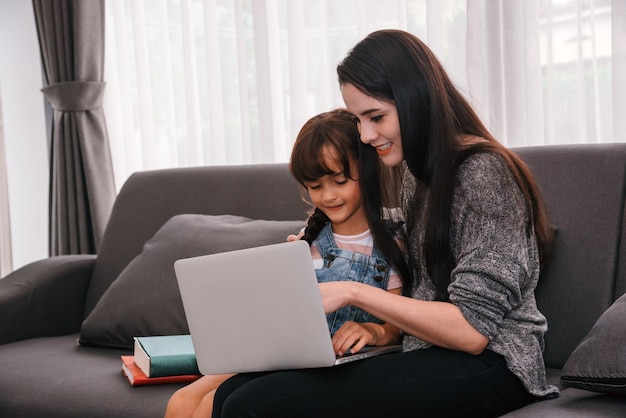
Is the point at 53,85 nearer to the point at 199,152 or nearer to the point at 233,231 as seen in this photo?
the point at 199,152

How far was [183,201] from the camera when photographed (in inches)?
Result: 103

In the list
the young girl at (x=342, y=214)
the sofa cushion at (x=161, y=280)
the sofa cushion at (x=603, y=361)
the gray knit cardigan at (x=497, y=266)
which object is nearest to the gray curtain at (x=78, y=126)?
the sofa cushion at (x=161, y=280)

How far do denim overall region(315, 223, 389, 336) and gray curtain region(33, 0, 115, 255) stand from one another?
181 cm

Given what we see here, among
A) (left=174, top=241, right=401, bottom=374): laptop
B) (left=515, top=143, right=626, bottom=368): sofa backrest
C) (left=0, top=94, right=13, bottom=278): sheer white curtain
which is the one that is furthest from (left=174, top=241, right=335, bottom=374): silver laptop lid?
(left=0, top=94, right=13, bottom=278): sheer white curtain

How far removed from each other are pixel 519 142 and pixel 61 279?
1400 millimetres

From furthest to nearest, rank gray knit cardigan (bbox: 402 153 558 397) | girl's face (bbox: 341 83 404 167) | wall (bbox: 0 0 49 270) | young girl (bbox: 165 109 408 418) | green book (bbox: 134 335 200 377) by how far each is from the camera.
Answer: wall (bbox: 0 0 49 270), green book (bbox: 134 335 200 377), young girl (bbox: 165 109 408 418), girl's face (bbox: 341 83 404 167), gray knit cardigan (bbox: 402 153 558 397)

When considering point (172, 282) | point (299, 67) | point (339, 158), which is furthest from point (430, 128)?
point (299, 67)

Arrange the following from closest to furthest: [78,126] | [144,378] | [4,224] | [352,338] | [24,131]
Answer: [352,338] → [144,378] → [78,126] → [24,131] → [4,224]

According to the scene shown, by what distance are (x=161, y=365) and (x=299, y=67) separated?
1.28 metres

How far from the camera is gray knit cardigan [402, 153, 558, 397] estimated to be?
1.48 m

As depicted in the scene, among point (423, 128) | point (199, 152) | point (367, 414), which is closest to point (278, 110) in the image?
point (199, 152)

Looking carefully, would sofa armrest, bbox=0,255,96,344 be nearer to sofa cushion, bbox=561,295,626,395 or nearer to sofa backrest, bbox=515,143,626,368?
sofa backrest, bbox=515,143,626,368

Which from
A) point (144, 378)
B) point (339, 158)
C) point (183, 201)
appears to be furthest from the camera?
point (183, 201)

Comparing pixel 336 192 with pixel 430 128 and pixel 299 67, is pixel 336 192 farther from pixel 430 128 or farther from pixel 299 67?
pixel 299 67
